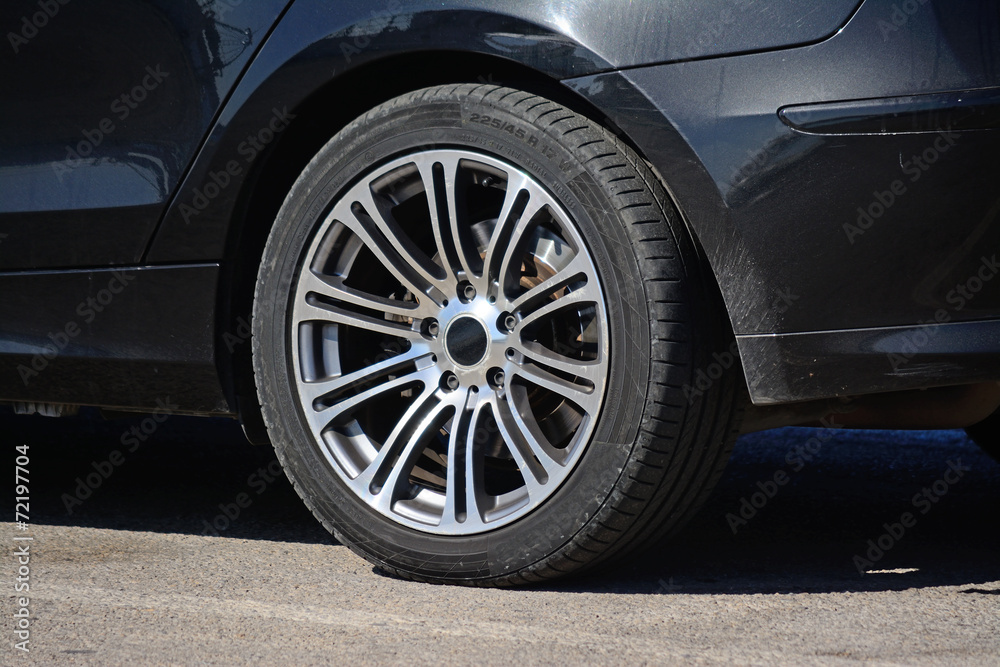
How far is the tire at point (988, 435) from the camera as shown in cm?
318

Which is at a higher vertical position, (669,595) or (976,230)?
(976,230)

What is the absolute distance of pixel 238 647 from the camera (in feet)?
6.23

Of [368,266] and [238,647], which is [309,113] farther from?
[238,647]

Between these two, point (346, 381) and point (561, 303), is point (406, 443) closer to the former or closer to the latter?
point (346, 381)

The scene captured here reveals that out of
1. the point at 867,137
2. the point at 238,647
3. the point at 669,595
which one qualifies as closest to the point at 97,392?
the point at 238,647

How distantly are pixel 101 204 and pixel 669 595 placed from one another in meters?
1.54
